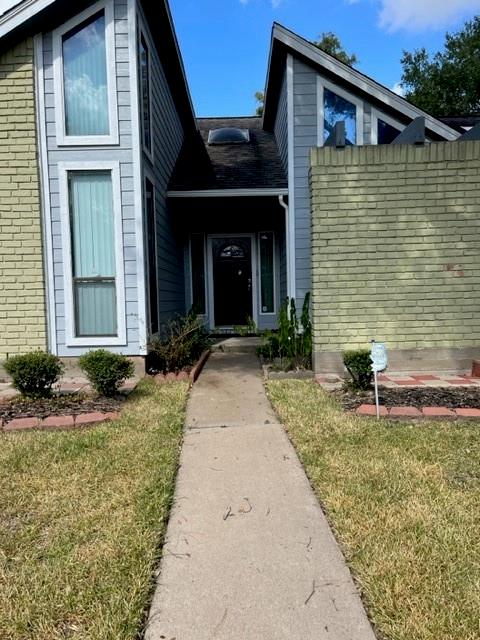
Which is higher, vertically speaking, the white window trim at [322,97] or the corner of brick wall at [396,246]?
the white window trim at [322,97]

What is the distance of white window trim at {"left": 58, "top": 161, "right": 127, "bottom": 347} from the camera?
648 cm

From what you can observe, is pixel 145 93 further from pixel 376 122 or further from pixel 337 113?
pixel 376 122

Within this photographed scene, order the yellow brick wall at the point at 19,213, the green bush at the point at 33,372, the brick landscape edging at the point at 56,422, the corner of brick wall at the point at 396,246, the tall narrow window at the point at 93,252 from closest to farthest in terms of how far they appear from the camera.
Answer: the brick landscape edging at the point at 56,422 < the green bush at the point at 33,372 < the corner of brick wall at the point at 396,246 < the yellow brick wall at the point at 19,213 < the tall narrow window at the point at 93,252

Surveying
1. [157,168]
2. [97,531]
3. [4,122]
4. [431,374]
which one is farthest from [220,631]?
[157,168]

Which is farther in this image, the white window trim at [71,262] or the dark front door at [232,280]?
the dark front door at [232,280]

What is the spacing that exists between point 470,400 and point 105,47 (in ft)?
Result: 21.1

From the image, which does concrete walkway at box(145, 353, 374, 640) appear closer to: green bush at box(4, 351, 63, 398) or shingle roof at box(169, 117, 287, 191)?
green bush at box(4, 351, 63, 398)

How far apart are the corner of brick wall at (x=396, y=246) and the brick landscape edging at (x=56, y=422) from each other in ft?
10.3

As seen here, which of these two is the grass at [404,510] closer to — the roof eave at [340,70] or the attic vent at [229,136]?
the roof eave at [340,70]

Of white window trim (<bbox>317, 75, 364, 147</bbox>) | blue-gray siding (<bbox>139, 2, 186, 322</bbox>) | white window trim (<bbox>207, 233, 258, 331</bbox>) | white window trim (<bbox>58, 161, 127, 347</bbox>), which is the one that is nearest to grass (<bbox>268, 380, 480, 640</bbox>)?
white window trim (<bbox>58, 161, 127, 347</bbox>)

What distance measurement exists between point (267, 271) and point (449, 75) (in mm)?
25082

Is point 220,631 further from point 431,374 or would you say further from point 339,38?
point 339,38

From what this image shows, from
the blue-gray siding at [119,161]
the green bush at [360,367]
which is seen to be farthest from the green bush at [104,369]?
the green bush at [360,367]

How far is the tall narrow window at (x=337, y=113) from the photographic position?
8.56 meters
